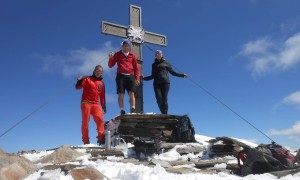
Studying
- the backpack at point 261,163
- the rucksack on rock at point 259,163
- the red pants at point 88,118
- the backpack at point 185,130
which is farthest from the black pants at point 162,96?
the rucksack on rock at point 259,163

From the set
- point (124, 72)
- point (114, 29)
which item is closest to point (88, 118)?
point (124, 72)

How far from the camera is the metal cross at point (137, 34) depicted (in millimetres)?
12367

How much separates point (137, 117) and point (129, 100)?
95 cm

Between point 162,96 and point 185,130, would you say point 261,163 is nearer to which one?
point 185,130

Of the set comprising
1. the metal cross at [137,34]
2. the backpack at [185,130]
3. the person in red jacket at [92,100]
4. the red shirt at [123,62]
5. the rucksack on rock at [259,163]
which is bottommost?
the rucksack on rock at [259,163]

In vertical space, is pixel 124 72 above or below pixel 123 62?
below

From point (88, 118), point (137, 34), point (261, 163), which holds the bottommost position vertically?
point (261, 163)

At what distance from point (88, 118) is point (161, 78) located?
2.88m

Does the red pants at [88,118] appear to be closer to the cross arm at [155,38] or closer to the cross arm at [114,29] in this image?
the cross arm at [114,29]

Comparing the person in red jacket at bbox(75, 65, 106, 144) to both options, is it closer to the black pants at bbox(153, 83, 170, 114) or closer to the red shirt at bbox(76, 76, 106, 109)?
the red shirt at bbox(76, 76, 106, 109)

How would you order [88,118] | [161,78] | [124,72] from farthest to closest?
[161,78] → [124,72] → [88,118]

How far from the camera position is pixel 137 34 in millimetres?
13219

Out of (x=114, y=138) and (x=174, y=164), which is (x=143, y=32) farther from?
(x=174, y=164)

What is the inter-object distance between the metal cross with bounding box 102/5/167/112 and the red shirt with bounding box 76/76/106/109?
196 cm
